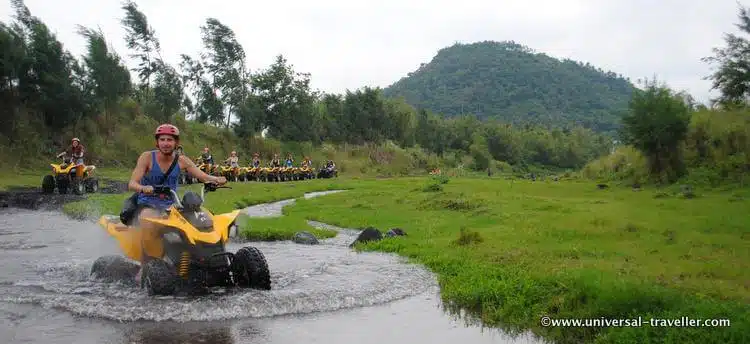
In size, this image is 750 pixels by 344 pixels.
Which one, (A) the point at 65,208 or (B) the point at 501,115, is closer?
(A) the point at 65,208

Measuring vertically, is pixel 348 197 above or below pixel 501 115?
below

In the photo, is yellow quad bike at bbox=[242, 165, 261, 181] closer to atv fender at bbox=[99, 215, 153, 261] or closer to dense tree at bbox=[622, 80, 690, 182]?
dense tree at bbox=[622, 80, 690, 182]

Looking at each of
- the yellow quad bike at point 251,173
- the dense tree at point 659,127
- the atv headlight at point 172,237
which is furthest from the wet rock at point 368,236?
the yellow quad bike at point 251,173

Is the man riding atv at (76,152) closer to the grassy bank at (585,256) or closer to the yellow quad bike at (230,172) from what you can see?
the grassy bank at (585,256)

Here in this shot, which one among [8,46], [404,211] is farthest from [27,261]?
[8,46]

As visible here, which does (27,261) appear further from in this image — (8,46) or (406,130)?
(406,130)

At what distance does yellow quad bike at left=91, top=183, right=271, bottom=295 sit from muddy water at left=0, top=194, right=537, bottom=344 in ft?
A: 0.83

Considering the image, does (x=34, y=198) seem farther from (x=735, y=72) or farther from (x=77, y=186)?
(x=735, y=72)

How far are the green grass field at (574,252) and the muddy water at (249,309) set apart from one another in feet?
2.27

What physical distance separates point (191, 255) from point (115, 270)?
2.15 metres

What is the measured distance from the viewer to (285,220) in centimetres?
1742

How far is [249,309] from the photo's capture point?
747cm

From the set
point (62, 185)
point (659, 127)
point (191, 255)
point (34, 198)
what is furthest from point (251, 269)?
point (659, 127)

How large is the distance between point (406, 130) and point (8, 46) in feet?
208
